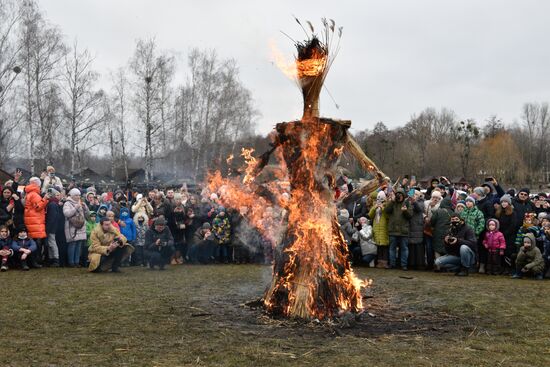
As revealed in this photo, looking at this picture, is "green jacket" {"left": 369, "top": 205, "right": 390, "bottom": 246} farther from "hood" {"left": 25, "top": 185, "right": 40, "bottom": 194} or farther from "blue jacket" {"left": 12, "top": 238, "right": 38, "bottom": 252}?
"hood" {"left": 25, "top": 185, "right": 40, "bottom": 194}

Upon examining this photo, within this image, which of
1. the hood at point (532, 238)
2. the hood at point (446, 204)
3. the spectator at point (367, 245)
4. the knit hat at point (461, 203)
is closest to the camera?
the hood at point (532, 238)

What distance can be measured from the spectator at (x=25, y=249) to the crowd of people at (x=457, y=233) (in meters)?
7.89

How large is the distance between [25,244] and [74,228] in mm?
1216

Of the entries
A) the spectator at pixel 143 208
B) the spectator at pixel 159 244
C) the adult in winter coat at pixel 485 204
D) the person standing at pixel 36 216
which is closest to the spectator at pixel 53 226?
the person standing at pixel 36 216

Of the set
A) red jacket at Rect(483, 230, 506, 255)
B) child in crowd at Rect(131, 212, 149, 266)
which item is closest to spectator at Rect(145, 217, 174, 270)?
child in crowd at Rect(131, 212, 149, 266)

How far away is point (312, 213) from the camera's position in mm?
7652

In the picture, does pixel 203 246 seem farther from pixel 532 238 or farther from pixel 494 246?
pixel 532 238


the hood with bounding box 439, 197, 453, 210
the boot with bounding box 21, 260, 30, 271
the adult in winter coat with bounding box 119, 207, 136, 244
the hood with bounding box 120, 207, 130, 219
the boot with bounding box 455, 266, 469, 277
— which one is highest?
the hood with bounding box 439, 197, 453, 210

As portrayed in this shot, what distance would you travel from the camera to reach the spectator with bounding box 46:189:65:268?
13531 mm

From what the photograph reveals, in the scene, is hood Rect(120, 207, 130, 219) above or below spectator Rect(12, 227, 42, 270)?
above

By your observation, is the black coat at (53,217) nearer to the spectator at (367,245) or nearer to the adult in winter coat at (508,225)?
the spectator at (367,245)

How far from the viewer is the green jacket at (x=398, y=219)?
44.6ft

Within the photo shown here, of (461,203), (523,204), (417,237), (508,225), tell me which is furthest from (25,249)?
(523,204)

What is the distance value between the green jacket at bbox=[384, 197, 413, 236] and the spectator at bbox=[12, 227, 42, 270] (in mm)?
9073
